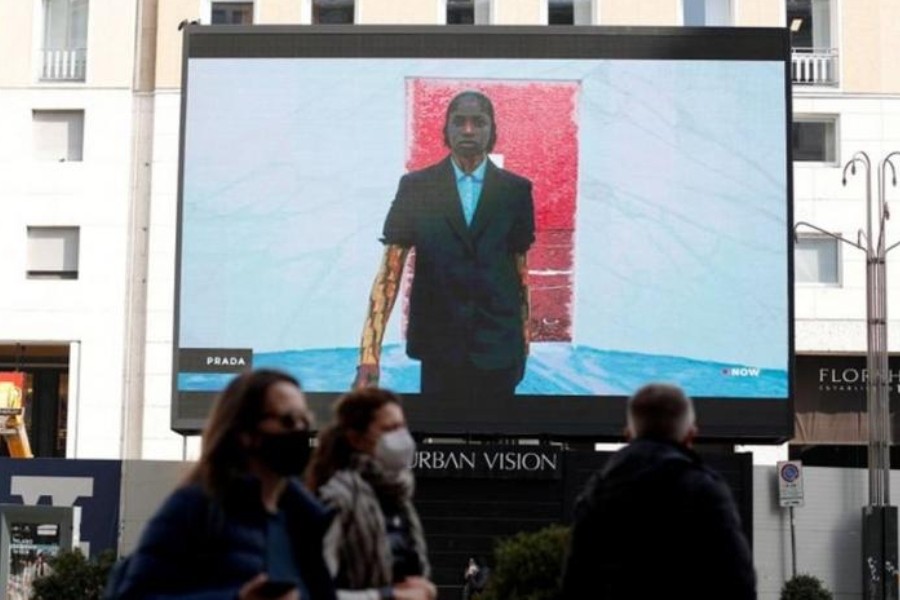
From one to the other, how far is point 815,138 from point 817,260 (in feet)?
8.16

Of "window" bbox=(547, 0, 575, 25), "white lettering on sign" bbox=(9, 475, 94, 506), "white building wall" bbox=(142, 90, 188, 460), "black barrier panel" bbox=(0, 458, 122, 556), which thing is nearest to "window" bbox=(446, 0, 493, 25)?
"window" bbox=(547, 0, 575, 25)

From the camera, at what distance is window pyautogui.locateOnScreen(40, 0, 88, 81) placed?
36938mm

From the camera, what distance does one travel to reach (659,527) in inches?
231

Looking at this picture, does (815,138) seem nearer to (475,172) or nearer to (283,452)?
(475,172)

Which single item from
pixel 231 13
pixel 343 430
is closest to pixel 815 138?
pixel 231 13

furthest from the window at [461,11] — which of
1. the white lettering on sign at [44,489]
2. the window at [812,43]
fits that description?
the white lettering on sign at [44,489]

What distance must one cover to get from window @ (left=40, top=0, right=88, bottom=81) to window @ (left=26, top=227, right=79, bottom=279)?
128 inches

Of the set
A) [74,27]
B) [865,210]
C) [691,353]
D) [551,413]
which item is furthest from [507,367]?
[74,27]

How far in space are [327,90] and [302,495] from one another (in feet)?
83.0

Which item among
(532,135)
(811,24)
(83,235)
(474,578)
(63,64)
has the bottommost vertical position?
(474,578)

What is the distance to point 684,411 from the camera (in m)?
5.97

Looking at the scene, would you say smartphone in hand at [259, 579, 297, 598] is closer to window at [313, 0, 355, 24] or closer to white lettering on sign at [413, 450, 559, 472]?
white lettering on sign at [413, 450, 559, 472]

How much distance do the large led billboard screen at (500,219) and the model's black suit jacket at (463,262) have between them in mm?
32

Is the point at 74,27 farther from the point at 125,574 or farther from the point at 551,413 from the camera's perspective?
the point at 125,574
